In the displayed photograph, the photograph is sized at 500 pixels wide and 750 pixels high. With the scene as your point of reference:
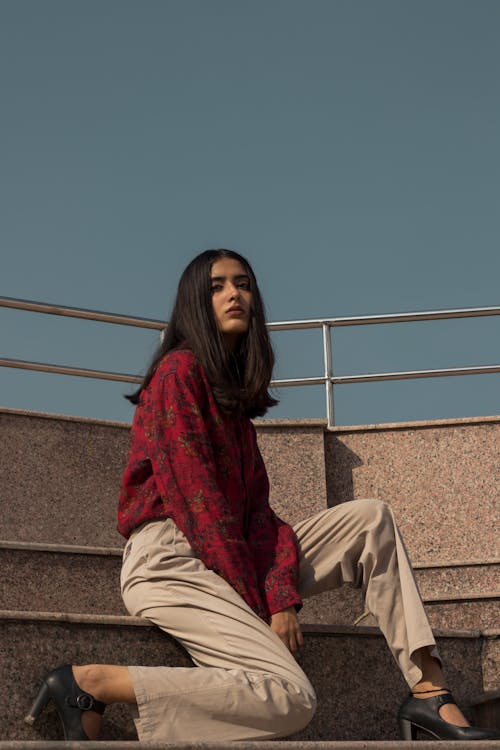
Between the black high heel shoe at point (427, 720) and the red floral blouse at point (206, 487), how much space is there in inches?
19.8

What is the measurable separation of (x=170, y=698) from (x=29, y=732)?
0.46m

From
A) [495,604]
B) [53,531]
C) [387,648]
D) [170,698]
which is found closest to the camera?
[170,698]

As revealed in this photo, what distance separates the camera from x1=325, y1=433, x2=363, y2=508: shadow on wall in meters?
7.64

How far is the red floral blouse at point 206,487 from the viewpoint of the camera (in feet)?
13.2

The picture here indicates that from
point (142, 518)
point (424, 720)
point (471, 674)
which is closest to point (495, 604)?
point (471, 674)

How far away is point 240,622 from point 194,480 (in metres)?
0.48

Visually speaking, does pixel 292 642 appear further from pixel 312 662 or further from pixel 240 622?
pixel 312 662

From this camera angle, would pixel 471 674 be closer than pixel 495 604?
Yes

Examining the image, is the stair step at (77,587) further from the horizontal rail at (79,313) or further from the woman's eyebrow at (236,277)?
the horizontal rail at (79,313)

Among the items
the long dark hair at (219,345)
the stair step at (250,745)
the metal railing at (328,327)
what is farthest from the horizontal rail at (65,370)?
the stair step at (250,745)

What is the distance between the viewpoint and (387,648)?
4574 mm

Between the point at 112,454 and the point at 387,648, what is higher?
the point at 112,454

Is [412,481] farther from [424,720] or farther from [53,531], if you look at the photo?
[424,720]

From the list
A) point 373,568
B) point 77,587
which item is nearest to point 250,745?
point 373,568
